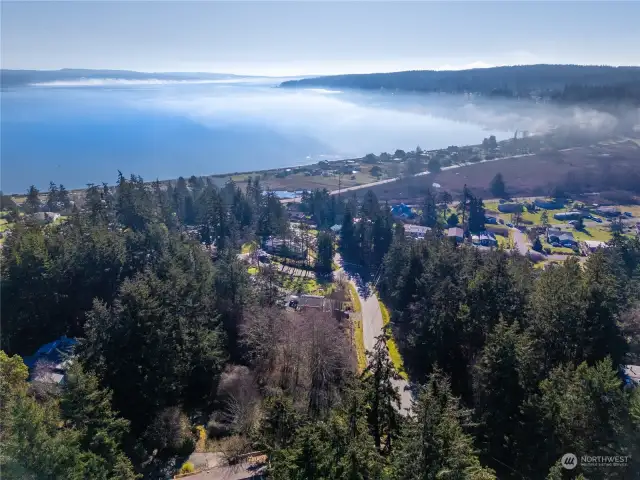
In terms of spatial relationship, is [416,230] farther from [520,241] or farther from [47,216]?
[47,216]

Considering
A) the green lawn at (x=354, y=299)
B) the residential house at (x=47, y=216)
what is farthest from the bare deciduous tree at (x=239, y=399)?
the residential house at (x=47, y=216)

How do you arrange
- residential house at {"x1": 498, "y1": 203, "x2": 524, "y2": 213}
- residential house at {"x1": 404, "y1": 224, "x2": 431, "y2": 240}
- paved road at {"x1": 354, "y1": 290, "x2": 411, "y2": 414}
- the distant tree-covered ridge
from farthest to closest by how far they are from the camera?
the distant tree-covered ridge
residential house at {"x1": 498, "y1": 203, "x2": 524, "y2": 213}
residential house at {"x1": 404, "y1": 224, "x2": 431, "y2": 240}
paved road at {"x1": 354, "y1": 290, "x2": 411, "y2": 414}

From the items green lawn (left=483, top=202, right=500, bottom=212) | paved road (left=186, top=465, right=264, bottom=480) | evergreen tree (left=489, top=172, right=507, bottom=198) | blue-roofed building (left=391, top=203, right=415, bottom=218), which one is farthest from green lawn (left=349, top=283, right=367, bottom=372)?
evergreen tree (left=489, top=172, right=507, bottom=198)

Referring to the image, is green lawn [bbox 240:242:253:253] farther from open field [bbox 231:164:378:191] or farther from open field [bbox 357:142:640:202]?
open field [bbox 357:142:640:202]

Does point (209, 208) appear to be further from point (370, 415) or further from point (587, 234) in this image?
point (587, 234)

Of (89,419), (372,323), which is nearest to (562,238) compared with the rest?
(372,323)

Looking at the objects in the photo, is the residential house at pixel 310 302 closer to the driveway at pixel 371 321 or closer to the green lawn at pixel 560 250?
the driveway at pixel 371 321

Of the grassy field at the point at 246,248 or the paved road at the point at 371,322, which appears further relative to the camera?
the grassy field at the point at 246,248
